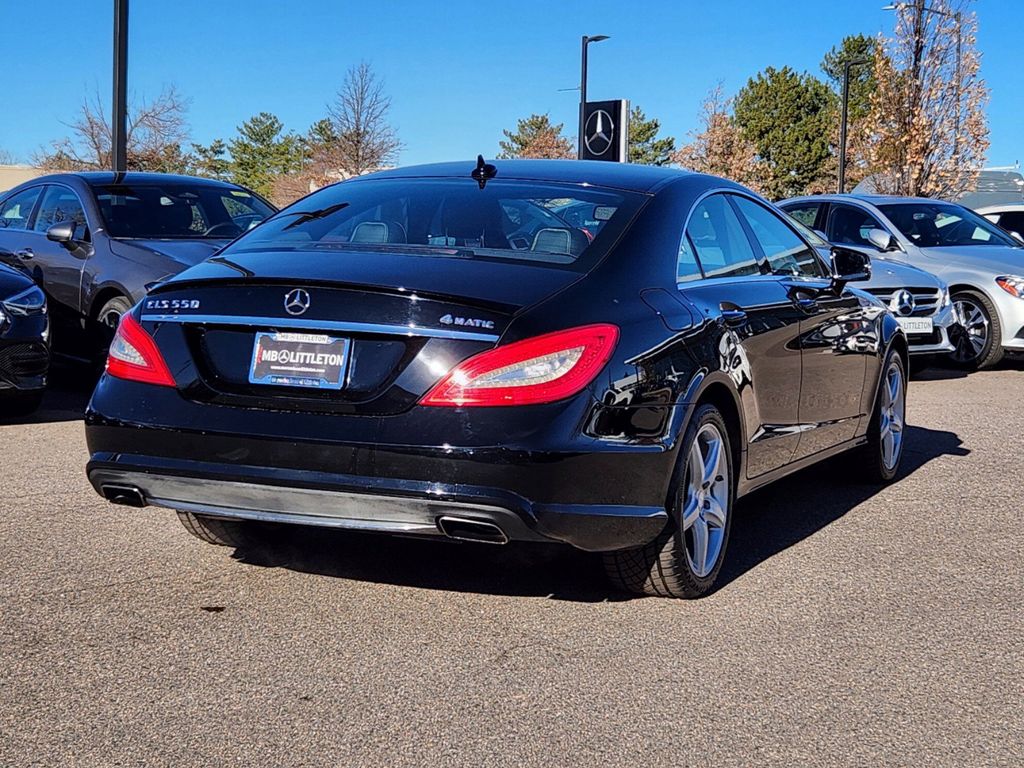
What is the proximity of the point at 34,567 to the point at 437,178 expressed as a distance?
82.1 inches

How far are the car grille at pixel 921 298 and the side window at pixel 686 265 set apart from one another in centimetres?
724

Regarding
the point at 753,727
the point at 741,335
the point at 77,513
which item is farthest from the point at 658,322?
the point at 77,513

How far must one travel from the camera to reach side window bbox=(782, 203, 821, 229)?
13531mm

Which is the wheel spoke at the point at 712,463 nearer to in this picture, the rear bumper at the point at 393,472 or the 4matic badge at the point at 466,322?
the rear bumper at the point at 393,472

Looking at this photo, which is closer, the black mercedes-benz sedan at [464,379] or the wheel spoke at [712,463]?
the black mercedes-benz sedan at [464,379]

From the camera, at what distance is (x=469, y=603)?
179 inches

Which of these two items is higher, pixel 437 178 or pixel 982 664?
pixel 437 178

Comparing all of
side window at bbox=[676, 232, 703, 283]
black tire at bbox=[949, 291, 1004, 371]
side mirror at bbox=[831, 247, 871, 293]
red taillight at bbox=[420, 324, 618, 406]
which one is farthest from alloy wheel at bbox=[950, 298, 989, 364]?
red taillight at bbox=[420, 324, 618, 406]

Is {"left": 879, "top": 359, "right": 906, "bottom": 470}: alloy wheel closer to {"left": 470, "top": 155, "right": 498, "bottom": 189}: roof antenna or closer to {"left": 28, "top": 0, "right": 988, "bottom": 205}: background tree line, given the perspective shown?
{"left": 470, "top": 155, "right": 498, "bottom": 189}: roof antenna

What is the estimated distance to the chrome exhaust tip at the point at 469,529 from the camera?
3.93 meters

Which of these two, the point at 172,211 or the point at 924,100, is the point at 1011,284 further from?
the point at 924,100

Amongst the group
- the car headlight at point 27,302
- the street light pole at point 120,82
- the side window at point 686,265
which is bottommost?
the car headlight at point 27,302

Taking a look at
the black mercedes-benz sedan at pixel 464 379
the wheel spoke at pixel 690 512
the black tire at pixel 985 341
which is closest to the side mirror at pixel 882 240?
the black tire at pixel 985 341

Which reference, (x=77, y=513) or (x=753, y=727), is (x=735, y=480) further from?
(x=77, y=513)
